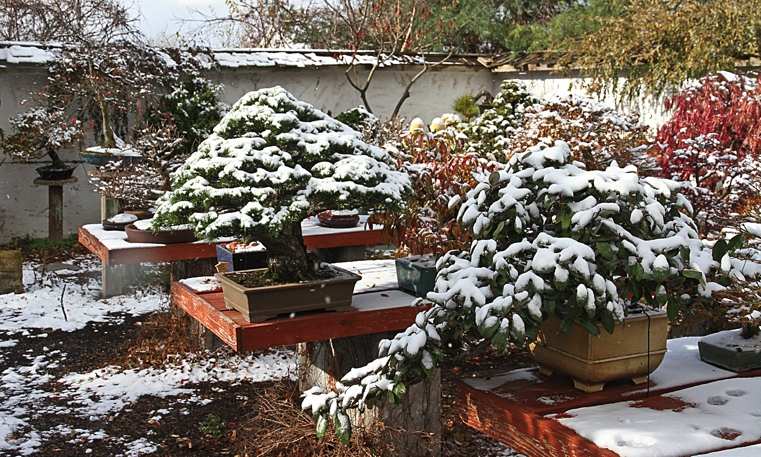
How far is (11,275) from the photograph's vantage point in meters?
6.54

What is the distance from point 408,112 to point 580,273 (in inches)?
347

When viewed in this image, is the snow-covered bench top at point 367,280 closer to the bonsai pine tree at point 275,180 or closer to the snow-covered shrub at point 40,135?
the bonsai pine tree at point 275,180

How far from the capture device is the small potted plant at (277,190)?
2.82m

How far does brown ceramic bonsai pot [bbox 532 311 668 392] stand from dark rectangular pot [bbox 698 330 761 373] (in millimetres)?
203

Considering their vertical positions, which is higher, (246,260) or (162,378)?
(246,260)

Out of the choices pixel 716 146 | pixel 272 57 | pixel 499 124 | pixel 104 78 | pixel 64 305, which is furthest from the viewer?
pixel 272 57

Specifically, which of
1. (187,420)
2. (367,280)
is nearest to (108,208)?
(187,420)

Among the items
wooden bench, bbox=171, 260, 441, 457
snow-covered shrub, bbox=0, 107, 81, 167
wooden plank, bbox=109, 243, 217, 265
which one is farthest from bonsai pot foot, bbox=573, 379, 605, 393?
snow-covered shrub, bbox=0, 107, 81, 167

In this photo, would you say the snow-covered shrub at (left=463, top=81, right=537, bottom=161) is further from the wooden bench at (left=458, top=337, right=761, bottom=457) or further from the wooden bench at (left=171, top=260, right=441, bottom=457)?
the wooden bench at (left=458, top=337, right=761, bottom=457)

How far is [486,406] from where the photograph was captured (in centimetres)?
204

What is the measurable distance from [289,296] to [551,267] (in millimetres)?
1299

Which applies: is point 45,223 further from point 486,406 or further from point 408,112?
point 486,406

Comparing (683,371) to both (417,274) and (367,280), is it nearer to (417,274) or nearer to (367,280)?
(417,274)

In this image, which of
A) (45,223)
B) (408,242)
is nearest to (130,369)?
(408,242)
